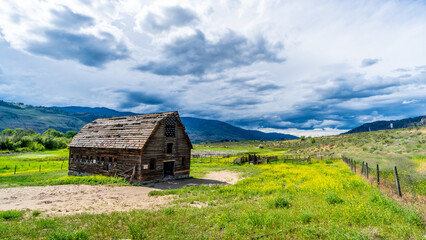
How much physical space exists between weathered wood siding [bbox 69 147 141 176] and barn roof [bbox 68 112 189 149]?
0.67 meters

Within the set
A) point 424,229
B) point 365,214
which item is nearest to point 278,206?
point 365,214

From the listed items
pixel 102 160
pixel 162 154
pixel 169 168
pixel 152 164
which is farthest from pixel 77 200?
pixel 169 168

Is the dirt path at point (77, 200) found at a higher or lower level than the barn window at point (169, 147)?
lower

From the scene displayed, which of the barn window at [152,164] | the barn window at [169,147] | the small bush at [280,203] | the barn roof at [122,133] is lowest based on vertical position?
the small bush at [280,203]

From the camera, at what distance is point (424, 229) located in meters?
7.07

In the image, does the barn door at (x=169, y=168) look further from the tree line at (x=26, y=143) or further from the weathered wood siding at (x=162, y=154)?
the tree line at (x=26, y=143)

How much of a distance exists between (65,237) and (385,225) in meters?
11.3

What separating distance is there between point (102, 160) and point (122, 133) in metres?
4.11

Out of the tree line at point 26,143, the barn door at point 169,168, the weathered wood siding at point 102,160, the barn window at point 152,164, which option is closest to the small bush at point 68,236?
the weathered wood siding at point 102,160

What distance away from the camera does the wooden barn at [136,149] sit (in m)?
22.0

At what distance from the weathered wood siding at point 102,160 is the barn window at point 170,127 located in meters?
4.24

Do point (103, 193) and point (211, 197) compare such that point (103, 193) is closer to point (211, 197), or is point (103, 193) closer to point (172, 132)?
point (211, 197)

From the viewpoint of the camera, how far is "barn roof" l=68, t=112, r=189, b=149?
2248 cm

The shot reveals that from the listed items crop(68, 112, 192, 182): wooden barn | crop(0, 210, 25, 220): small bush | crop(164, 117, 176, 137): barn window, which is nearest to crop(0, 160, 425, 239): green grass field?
crop(0, 210, 25, 220): small bush
